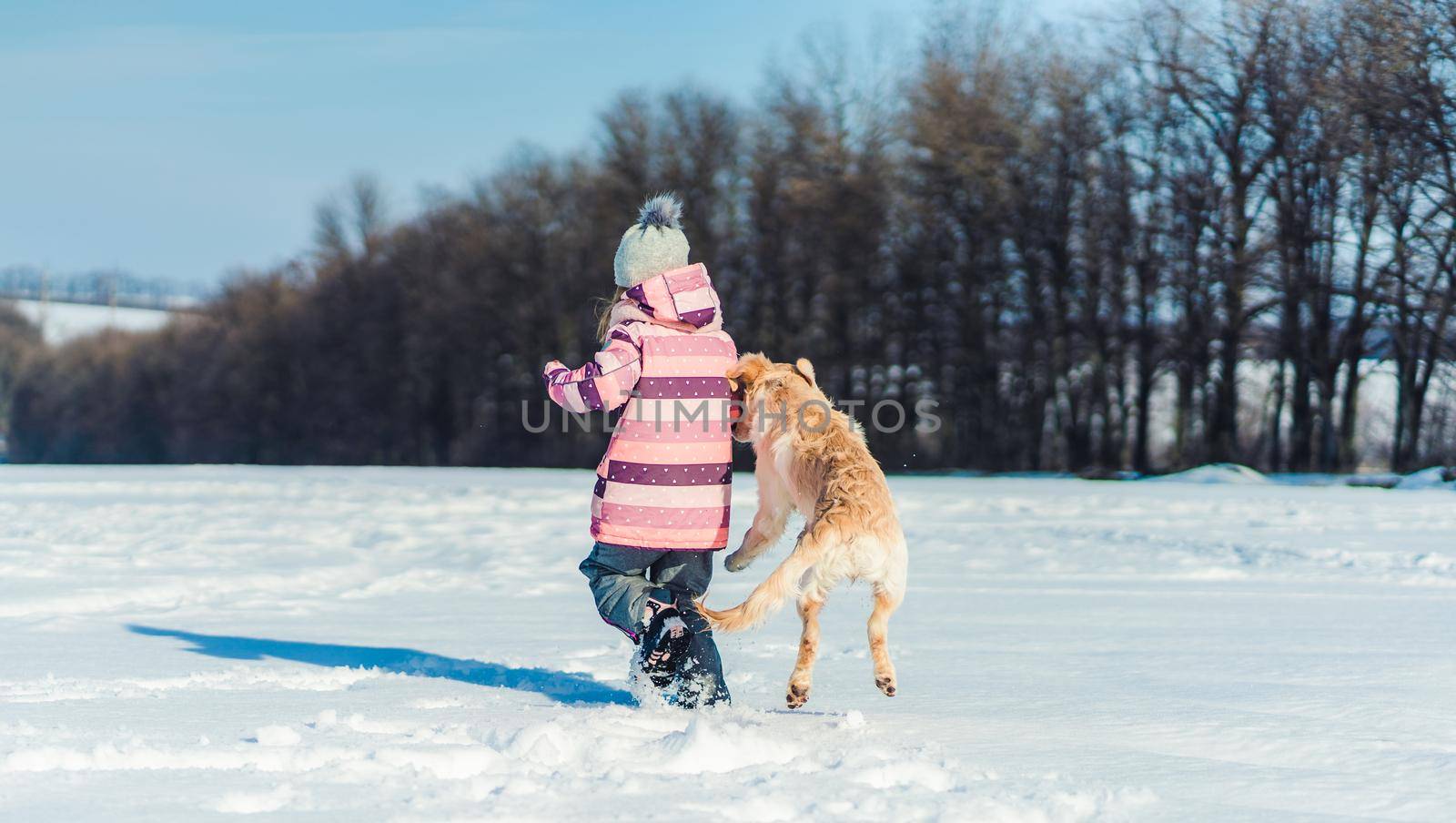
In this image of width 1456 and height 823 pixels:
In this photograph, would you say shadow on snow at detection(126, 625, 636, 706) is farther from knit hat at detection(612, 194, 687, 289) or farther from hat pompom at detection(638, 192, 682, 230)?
hat pompom at detection(638, 192, 682, 230)

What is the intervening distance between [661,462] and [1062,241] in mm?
23996

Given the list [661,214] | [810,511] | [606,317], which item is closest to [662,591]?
[810,511]

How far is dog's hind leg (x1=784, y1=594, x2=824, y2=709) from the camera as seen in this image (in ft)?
12.7

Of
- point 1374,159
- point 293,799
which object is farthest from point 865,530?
point 1374,159

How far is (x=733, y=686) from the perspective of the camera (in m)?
4.81

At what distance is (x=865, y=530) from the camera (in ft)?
12.8

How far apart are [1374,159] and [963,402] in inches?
382

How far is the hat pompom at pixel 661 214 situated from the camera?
4.45 m

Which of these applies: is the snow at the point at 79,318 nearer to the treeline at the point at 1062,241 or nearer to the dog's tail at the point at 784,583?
the treeline at the point at 1062,241

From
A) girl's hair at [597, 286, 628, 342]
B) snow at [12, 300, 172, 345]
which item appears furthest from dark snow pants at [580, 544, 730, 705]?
snow at [12, 300, 172, 345]

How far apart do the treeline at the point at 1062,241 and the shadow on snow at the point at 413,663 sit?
20.6 m

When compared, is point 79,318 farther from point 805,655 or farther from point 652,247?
point 805,655

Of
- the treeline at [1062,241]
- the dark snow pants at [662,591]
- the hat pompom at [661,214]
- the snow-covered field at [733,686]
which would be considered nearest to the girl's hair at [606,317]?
the hat pompom at [661,214]

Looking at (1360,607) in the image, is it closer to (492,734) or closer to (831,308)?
(492,734)
